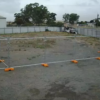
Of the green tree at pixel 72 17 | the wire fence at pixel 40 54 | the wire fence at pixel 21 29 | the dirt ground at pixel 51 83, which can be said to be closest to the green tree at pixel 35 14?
the wire fence at pixel 21 29

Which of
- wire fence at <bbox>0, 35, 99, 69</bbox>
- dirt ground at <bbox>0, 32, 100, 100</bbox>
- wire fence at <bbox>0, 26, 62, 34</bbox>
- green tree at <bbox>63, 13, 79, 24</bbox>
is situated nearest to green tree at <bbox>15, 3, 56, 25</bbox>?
wire fence at <bbox>0, 26, 62, 34</bbox>

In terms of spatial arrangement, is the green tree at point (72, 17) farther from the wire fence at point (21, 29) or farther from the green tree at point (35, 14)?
the wire fence at point (21, 29)

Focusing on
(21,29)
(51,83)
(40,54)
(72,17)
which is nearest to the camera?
(51,83)

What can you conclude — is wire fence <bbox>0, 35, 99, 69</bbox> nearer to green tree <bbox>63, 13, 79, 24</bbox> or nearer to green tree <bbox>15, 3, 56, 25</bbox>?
green tree <bbox>15, 3, 56, 25</bbox>

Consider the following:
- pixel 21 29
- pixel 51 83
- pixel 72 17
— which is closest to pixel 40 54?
pixel 51 83

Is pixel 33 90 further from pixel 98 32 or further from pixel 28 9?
pixel 28 9

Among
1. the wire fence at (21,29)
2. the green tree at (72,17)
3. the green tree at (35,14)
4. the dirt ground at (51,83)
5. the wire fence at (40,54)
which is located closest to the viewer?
the dirt ground at (51,83)

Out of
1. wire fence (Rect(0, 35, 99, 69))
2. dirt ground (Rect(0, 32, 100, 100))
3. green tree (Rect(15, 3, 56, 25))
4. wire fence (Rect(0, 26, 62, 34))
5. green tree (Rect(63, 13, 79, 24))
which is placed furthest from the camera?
green tree (Rect(63, 13, 79, 24))

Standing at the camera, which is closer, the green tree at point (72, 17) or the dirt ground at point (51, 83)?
the dirt ground at point (51, 83)

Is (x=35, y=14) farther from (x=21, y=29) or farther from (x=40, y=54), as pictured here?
(x=40, y=54)

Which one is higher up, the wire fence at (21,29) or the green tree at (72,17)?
the green tree at (72,17)

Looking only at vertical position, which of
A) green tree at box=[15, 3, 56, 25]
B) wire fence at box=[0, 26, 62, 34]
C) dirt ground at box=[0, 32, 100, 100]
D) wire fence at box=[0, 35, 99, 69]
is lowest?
dirt ground at box=[0, 32, 100, 100]

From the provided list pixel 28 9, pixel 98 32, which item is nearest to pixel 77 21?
pixel 28 9

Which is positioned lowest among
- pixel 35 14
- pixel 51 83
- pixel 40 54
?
pixel 51 83
